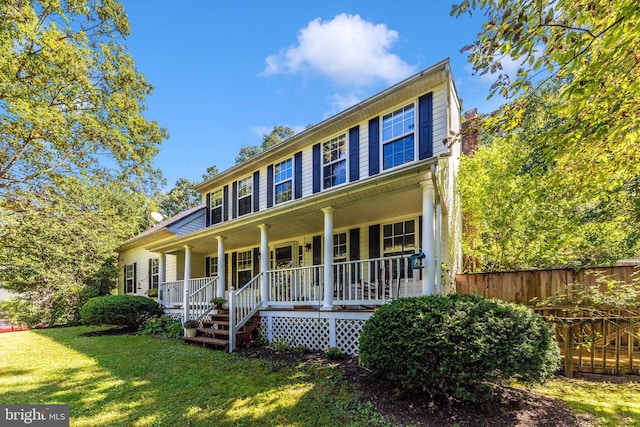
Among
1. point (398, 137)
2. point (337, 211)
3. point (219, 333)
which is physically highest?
point (398, 137)

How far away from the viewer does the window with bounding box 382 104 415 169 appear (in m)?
8.20

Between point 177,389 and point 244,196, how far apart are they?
330 inches

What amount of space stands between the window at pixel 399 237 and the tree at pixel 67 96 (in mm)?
7268

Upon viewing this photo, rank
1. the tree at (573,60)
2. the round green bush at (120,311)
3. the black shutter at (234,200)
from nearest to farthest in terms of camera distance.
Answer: the tree at (573,60)
the round green bush at (120,311)
the black shutter at (234,200)

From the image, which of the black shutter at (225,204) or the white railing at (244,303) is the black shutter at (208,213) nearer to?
the black shutter at (225,204)

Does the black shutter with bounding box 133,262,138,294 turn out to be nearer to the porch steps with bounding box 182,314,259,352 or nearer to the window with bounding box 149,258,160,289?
the window with bounding box 149,258,160,289

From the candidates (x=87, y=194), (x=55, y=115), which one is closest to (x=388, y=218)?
(x=55, y=115)

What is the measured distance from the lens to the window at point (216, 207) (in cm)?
1376

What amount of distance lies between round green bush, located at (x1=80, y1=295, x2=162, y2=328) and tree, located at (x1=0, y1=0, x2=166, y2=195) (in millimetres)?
4876

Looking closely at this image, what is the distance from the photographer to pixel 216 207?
14.0m

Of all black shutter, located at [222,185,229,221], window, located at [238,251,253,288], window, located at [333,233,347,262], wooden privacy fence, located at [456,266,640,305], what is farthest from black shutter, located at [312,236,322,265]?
black shutter, located at [222,185,229,221]

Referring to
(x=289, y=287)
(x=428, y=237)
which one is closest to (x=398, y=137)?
(x=428, y=237)

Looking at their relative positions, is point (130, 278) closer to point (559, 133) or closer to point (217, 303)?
point (217, 303)

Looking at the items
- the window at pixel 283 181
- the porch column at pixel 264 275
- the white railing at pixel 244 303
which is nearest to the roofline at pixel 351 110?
the window at pixel 283 181
